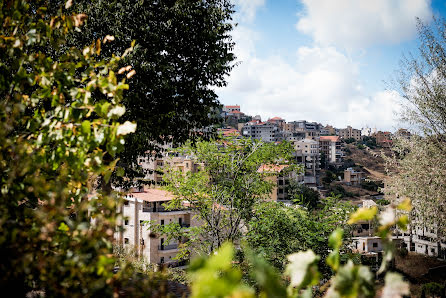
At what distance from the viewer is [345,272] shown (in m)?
1.50

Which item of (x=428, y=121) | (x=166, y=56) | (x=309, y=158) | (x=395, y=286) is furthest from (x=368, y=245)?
(x=309, y=158)

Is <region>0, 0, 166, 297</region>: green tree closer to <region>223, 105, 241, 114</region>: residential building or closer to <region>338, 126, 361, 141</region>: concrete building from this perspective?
<region>223, 105, 241, 114</region>: residential building

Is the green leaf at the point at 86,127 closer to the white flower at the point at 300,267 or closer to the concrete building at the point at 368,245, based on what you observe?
the white flower at the point at 300,267

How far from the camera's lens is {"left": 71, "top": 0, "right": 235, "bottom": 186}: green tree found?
293 inches

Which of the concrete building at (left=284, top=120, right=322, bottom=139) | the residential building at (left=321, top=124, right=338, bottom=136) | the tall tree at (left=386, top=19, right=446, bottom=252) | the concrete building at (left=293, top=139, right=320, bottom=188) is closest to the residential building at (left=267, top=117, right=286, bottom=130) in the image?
the concrete building at (left=284, top=120, right=322, bottom=139)

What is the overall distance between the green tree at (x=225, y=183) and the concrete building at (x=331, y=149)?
282 ft

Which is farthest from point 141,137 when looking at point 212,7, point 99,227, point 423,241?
point 423,241

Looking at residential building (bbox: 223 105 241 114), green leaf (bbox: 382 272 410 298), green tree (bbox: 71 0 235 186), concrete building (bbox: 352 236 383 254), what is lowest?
concrete building (bbox: 352 236 383 254)

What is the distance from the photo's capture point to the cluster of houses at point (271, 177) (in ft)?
41.3

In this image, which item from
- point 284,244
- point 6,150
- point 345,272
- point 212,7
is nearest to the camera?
point 345,272

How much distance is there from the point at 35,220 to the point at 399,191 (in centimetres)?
1430

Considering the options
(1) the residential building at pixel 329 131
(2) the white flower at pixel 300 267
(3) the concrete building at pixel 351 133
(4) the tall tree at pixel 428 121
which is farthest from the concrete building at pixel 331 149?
(2) the white flower at pixel 300 267

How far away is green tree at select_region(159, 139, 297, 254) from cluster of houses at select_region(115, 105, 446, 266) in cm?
45

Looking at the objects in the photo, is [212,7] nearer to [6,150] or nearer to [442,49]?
[6,150]
